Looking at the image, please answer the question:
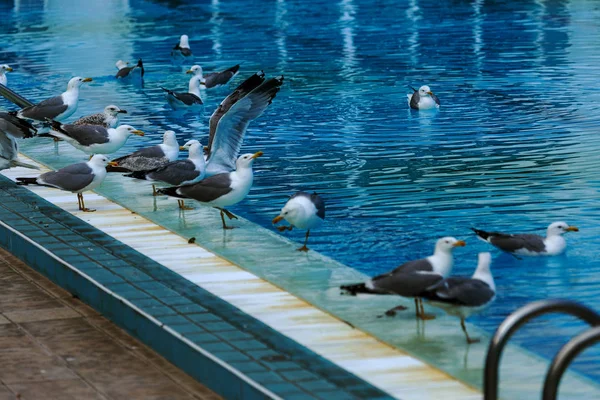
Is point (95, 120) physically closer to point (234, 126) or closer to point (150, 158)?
point (150, 158)

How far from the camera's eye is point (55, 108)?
49.6 ft

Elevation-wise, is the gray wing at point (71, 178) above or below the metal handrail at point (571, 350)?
below

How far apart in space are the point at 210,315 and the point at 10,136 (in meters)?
5.20

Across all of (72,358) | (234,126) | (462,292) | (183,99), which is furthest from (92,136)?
(462,292)

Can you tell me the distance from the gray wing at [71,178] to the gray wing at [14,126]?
118 centimetres

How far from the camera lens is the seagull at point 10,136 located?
11.7 meters

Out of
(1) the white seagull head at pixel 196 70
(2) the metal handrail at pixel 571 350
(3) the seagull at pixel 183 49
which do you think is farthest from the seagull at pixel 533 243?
(3) the seagull at pixel 183 49

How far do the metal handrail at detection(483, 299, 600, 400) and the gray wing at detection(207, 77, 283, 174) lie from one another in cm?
653

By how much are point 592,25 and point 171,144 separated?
15532 mm

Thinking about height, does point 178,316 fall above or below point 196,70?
above

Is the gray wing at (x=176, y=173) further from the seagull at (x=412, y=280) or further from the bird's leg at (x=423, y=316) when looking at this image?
the bird's leg at (x=423, y=316)

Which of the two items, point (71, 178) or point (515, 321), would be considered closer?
point (515, 321)

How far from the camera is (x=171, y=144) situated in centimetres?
1170

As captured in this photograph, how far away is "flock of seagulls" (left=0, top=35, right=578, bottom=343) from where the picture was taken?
708cm
